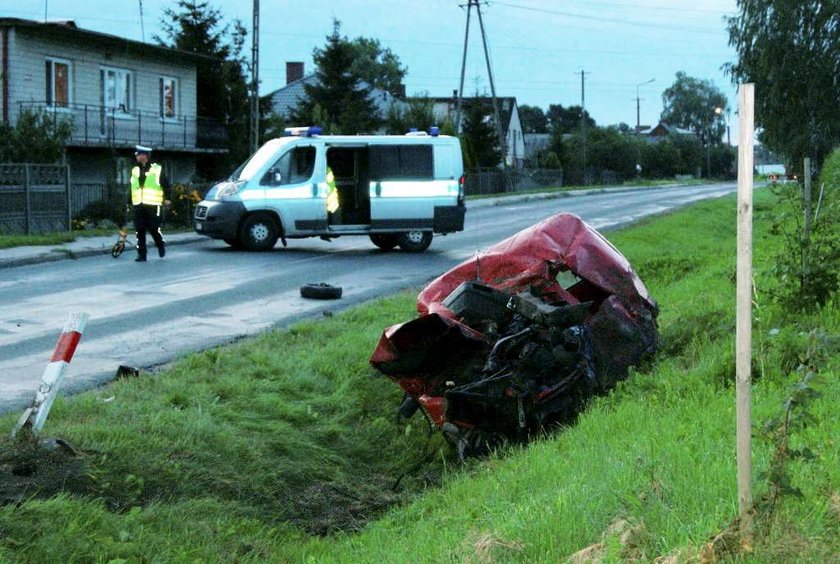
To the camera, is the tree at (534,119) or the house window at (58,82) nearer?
the house window at (58,82)

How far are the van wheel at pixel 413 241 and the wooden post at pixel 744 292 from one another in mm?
18282

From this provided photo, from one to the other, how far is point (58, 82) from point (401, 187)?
17488mm

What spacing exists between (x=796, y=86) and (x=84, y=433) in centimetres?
3403

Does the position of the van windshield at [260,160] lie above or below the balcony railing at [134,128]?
below

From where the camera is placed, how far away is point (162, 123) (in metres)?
40.2

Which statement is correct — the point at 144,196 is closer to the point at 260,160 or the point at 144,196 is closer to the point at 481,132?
the point at 260,160

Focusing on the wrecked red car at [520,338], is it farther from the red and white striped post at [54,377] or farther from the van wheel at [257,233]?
the van wheel at [257,233]

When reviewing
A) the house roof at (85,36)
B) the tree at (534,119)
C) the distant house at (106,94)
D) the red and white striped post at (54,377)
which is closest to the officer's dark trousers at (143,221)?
the distant house at (106,94)

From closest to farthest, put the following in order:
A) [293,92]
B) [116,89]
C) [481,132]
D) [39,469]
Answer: [39,469] → [116,89] → [481,132] → [293,92]

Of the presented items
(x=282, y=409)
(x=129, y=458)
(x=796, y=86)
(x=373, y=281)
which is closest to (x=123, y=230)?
(x=373, y=281)

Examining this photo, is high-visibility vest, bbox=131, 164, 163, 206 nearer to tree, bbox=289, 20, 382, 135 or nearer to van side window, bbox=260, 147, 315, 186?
van side window, bbox=260, 147, 315, 186

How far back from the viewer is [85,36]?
35562 mm

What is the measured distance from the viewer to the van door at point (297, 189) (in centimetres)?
2203

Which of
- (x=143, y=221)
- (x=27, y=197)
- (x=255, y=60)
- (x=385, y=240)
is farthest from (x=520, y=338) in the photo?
(x=255, y=60)
